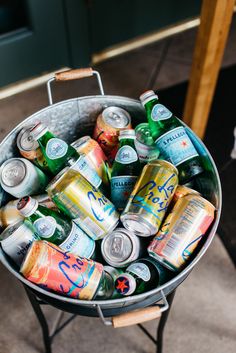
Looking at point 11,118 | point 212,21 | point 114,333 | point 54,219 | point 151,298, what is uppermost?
point 212,21

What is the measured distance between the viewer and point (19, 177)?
33.3 inches

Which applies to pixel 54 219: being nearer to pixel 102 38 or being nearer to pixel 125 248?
pixel 125 248

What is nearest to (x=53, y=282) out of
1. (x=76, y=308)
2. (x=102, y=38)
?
(x=76, y=308)

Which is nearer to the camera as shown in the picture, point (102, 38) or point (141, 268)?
point (141, 268)

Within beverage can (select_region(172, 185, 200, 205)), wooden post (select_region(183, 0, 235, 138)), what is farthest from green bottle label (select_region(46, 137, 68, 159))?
wooden post (select_region(183, 0, 235, 138))

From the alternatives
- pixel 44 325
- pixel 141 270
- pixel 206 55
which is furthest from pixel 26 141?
pixel 206 55

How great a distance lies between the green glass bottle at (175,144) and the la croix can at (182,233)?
110 millimetres

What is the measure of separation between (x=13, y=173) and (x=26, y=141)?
0.08m

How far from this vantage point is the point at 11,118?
5.39 ft

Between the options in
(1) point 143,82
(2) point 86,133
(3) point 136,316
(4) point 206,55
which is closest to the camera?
(3) point 136,316

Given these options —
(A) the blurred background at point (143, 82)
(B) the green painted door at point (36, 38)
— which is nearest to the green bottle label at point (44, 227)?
(A) the blurred background at point (143, 82)

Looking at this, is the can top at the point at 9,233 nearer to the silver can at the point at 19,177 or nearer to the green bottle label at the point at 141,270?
the silver can at the point at 19,177

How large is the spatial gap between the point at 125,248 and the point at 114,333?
0.51 m

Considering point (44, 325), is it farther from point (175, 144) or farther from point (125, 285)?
point (175, 144)
